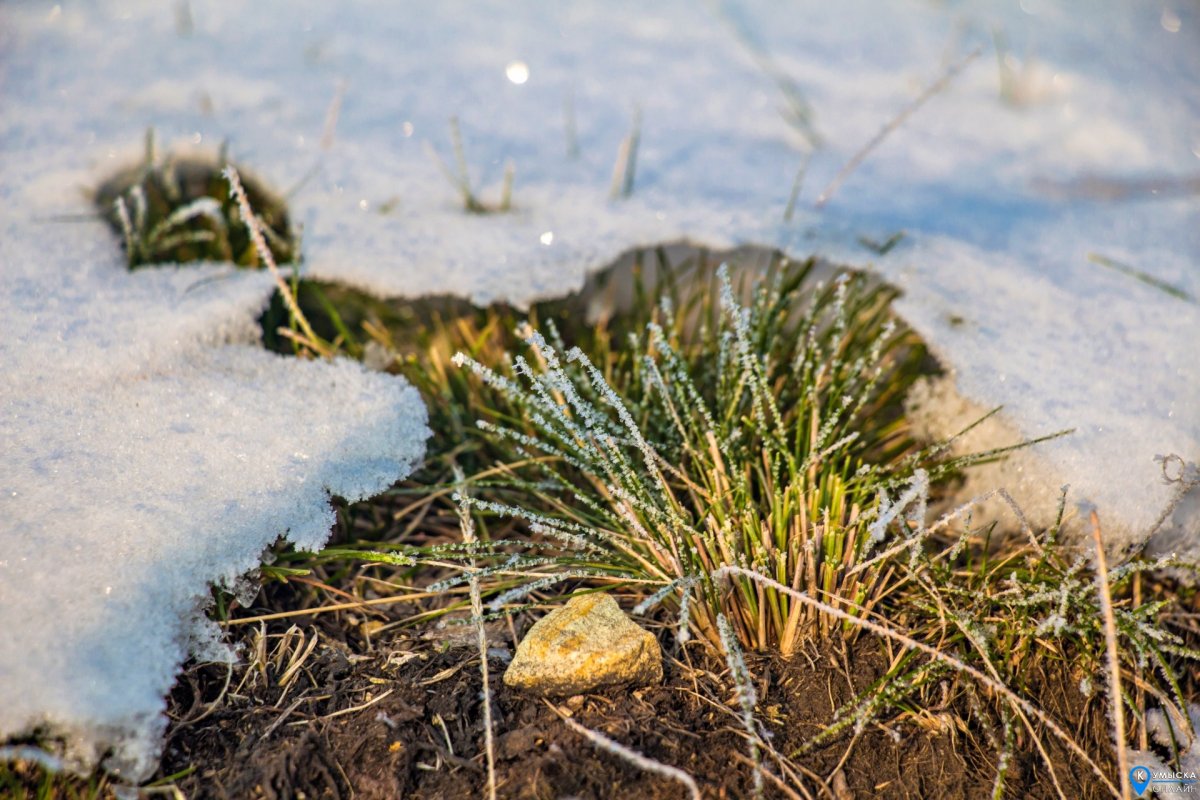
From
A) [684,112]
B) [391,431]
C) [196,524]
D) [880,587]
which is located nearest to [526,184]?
[684,112]

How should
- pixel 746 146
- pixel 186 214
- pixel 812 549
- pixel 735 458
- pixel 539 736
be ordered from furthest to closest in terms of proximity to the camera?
pixel 746 146, pixel 186 214, pixel 735 458, pixel 812 549, pixel 539 736

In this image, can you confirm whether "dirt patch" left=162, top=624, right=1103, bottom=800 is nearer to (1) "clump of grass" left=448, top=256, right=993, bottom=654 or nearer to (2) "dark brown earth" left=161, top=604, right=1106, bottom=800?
(2) "dark brown earth" left=161, top=604, right=1106, bottom=800

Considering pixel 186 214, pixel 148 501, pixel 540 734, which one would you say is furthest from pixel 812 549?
pixel 186 214

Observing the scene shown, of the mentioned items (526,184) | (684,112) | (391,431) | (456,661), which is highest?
(684,112)

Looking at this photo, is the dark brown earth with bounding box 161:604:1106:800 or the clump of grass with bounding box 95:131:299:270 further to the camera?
the clump of grass with bounding box 95:131:299:270

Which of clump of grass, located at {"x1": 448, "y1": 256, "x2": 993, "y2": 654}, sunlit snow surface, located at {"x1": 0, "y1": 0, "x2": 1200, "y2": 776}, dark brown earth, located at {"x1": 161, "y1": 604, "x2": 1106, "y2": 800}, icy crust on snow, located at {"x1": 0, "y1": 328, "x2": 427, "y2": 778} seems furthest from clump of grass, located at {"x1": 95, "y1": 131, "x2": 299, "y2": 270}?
dark brown earth, located at {"x1": 161, "y1": 604, "x2": 1106, "y2": 800}

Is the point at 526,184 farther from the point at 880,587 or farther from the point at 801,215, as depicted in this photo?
the point at 880,587

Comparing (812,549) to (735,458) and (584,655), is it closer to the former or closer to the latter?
(735,458)
